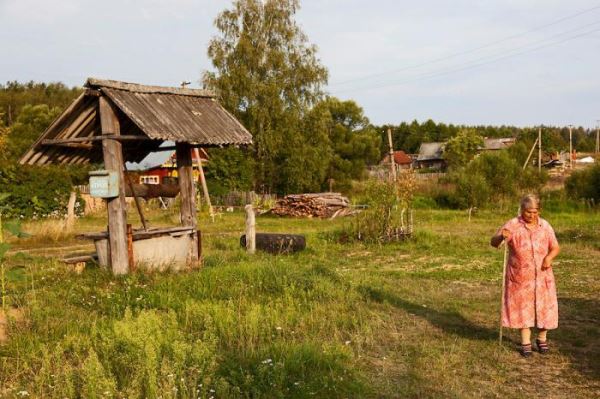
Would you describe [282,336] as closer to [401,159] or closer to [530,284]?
[530,284]

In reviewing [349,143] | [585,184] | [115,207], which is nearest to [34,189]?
[115,207]

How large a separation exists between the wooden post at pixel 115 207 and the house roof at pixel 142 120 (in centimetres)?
26

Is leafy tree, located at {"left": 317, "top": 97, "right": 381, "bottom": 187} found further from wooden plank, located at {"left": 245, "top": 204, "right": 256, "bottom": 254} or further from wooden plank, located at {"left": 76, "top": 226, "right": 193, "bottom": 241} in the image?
wooden plank, located at {"left": 76, "top": 226, "right": 193, "bottom": 241}

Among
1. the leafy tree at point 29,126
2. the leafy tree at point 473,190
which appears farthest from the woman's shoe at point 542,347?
the leafy tree at point 29,126

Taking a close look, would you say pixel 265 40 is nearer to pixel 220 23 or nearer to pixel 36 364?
pixel 220 23

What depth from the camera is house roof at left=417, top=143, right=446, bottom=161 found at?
82944 millimetres

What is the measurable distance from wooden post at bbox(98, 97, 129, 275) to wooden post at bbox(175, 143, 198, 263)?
1.30 meters

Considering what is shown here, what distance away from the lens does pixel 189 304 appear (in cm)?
728

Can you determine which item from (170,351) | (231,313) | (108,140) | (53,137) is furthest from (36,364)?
(53,137)

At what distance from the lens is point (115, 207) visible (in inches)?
376

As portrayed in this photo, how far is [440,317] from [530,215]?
2101 mm

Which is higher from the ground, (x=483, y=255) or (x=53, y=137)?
(x=53, y=137)

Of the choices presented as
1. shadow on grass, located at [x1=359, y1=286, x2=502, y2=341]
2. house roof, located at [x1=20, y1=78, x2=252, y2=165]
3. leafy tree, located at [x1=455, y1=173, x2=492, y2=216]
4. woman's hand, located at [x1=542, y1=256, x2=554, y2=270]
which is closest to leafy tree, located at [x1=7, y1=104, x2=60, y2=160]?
leafy tree, located at [x1=455, y1=173, x2=492, y2=216]

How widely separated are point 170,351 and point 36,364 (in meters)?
1.22
